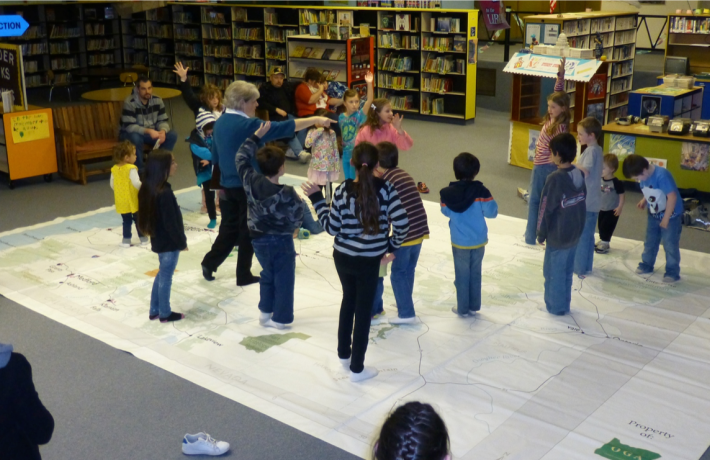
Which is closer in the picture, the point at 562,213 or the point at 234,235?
the point at 562,213

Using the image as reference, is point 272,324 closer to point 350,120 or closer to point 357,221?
point 357,221

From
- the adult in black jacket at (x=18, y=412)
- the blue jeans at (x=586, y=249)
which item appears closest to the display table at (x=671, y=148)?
the blue jeans at (x=586, y=249)

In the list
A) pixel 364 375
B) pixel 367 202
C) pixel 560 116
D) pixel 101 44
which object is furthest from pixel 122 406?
pixel 101 44

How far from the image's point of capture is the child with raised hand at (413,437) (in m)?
1.80

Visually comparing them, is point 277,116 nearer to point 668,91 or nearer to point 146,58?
point 668,91

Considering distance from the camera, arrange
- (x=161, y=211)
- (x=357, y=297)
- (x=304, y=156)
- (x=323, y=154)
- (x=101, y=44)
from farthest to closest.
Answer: (x=101, y=44)
(x=304, y=156)
(x=323, y=154)
(x=161, y=211)
(x=357, y=297)

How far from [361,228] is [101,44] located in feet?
50.7

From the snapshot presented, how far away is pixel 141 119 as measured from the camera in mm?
8969

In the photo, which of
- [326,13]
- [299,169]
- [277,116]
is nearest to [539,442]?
[299,169]

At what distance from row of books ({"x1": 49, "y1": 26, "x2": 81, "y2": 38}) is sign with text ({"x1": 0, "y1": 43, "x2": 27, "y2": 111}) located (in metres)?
7.83

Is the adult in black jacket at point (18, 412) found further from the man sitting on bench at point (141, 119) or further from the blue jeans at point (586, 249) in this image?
the man sitting on bench at point (141, 119)

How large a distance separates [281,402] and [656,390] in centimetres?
213

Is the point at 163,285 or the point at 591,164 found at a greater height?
the point at 591,164

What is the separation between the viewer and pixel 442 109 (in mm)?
12969
